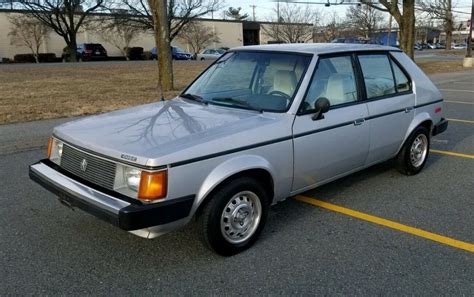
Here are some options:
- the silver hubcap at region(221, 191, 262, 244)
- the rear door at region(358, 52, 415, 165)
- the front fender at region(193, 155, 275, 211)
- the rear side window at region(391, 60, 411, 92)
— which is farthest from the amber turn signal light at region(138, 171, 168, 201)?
the rear side window at region(391, 60, 411, 92)

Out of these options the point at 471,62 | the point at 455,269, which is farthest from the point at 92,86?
the point at 471,62

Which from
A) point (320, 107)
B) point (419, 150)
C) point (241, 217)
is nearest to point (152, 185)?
point (241, 217)

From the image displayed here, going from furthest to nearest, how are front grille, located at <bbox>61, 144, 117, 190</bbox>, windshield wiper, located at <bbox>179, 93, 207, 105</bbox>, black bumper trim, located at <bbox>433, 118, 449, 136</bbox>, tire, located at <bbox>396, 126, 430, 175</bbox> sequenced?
black bumper trim, located at <bbox>433, 118, 449, 136</bbox> < tire, located at <bbox>396, 126, 430, 175</bbox> < windshield wiper, located at <bbox>179, 93, 207, 105</bbox> < front grille, located at <bbox>61, 144, 117, 190</bbox>

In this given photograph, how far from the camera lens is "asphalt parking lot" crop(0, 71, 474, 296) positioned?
2.98 meters

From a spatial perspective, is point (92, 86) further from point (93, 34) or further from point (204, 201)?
point (93, 34)

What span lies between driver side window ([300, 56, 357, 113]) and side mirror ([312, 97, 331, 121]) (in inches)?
2.5

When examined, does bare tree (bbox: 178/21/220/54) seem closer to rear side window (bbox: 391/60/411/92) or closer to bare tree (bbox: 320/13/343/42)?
bare tree (bbox: 320/13/343/42)

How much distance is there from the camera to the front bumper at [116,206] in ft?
9.16

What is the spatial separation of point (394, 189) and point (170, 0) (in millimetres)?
38446

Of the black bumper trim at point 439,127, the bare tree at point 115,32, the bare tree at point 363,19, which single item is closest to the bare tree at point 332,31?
the bare tree at point 363,19

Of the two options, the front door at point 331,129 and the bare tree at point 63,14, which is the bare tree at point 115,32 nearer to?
the bare tree at point 63,14

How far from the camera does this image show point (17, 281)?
3018 mm

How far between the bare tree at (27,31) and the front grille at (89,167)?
43795 millimetres

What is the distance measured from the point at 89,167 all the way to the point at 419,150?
4102 mm
